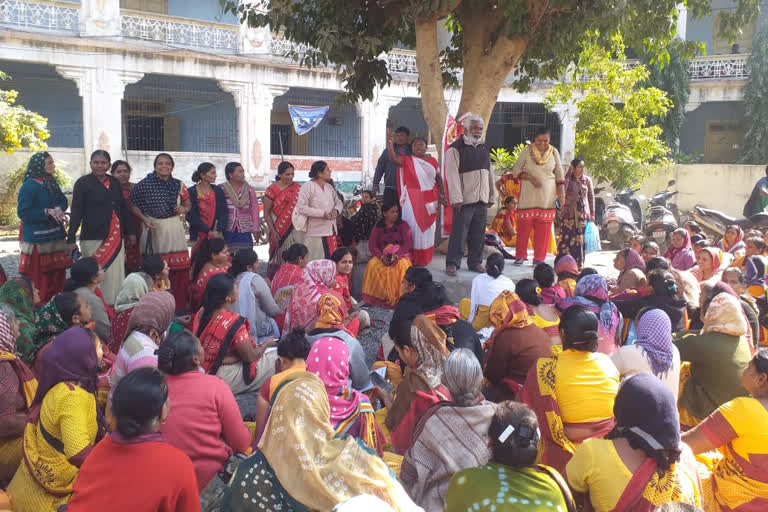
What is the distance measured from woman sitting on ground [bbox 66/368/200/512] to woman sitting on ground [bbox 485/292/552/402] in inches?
82.7

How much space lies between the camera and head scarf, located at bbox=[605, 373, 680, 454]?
2.30 m

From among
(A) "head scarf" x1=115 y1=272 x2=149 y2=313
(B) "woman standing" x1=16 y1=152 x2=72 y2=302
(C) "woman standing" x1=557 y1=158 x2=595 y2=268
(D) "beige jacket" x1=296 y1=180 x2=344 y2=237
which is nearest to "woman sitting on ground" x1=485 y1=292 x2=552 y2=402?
(A) "head scarf" x1=115 y1=272 x2=149 y2=313

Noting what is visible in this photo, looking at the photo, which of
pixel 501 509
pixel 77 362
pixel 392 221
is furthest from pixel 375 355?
pixel 501 509

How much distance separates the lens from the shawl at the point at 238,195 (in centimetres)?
700

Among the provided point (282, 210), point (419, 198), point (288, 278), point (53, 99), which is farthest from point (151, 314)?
point (53, 99)

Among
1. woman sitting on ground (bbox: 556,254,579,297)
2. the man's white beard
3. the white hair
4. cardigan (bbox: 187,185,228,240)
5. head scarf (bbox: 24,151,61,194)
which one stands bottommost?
woman sitting on ground (bbox: 556,254,579,297)

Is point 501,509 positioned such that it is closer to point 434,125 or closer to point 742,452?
point 742,452

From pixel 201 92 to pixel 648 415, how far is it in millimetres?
18702

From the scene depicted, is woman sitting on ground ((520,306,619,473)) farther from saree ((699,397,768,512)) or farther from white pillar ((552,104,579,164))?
white pillar ((552,104,579,164))

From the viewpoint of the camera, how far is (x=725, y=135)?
71.1ft

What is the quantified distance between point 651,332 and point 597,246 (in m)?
6.60

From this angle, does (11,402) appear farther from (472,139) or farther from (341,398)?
(472,139)

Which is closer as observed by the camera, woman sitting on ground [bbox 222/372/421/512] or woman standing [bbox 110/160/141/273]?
woman sitting on ground [bbox 222/372/421/512]

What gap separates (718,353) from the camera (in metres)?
3.78
